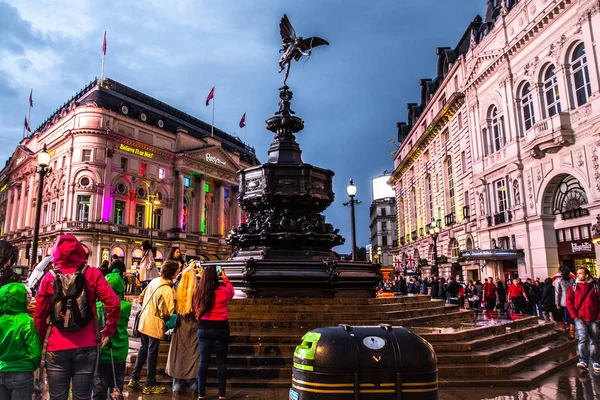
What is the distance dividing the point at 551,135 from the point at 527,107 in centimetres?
506

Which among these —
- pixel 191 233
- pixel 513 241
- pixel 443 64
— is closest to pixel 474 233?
pixel 513 241

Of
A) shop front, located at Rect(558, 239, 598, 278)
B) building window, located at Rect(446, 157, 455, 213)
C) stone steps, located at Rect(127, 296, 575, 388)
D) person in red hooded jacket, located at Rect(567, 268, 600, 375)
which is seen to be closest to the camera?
stone steps, located at Rect(127, 296, 575, 388)

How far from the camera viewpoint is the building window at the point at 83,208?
49562 millimetres

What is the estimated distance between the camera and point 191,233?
2415 inches

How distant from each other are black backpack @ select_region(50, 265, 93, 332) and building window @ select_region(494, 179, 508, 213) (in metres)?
31.0

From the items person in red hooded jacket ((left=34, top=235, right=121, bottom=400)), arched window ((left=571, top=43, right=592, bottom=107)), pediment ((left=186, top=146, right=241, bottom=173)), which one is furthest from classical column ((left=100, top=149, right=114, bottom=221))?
person in red hooded jacket ((left=34, top=235, right=121, bottom=400))

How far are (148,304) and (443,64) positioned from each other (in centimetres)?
4518

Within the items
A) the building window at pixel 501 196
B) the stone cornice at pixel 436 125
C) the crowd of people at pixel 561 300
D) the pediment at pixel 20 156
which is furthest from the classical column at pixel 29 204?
the building window at pixel 501 196

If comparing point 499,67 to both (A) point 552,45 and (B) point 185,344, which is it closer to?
(A) point 552,45

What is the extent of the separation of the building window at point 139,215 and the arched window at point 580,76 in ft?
162

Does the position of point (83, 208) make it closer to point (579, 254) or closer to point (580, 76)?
point (579, 254)

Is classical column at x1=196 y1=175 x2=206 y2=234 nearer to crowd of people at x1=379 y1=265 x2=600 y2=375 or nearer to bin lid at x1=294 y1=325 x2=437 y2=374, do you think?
crowd of people at x1=379 y1=265 x2=600 y2=375

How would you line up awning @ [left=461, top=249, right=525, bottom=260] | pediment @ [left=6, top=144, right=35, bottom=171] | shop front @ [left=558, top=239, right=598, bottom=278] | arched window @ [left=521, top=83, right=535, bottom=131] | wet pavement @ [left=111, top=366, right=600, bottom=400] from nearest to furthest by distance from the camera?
wet pavement @ [left=111, top=366, right=600, bottom=400]
shop front @ [left=558, top=239, right=598, bottom=278]
awning @ [left=461, top=249, right=525, bottom=260]
arched window @ [left=521, top=83, right=535, bottom=131]
pediment @ [left=6, top=144, right=35, bottom=171]

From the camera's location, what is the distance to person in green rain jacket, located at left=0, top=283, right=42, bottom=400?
143 inches
